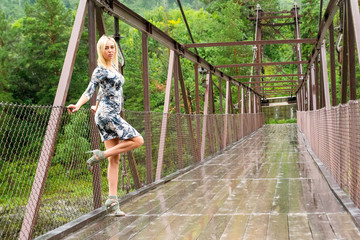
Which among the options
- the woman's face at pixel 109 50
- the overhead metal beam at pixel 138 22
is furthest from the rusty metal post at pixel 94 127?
the woman's face at pixel 109 50

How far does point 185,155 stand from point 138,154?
248cm

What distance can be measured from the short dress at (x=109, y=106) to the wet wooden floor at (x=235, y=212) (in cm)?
76

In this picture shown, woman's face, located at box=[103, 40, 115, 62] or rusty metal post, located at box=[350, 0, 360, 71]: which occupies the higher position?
rusty metal post, located at box=[350, 0, 360, 71]

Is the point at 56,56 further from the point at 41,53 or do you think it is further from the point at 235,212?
the point at 235,212

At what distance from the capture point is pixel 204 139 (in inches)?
422

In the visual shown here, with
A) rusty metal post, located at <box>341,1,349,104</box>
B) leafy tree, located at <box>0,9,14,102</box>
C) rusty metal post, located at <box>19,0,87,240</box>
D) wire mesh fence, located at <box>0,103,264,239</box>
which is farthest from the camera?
leafy tree, located at <box>0,9,14,102</box>

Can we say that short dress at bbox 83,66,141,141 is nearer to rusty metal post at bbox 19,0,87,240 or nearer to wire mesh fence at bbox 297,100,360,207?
rusty metal post at bbox 19,0,87,240

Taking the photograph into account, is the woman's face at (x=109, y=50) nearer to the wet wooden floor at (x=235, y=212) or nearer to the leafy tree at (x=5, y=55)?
the wet wooden floor at (x=235, y=212)

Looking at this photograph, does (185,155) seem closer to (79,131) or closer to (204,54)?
(79,131)

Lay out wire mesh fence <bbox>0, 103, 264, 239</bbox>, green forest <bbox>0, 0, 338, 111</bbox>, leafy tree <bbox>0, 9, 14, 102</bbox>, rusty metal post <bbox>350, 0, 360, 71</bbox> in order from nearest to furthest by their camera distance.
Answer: wire mesh fence <bbox>0, 103, 264, 239</bbox>, rusty metal post <bbox>350, 0, 360, 71</bbox>, leafy tree <bbox>0, 9, 14, 102</bbox>, green forest <bbox>0, 0, 338, 111</bbox>

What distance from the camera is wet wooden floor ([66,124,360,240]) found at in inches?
144

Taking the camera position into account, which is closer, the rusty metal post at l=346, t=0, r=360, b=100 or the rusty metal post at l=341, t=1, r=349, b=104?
the rusty metal post at l=346, t=0, r=360, b=100

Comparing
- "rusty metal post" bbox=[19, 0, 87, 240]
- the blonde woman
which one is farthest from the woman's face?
"rusty metal post" bbox=[19, 0, 87, 240]

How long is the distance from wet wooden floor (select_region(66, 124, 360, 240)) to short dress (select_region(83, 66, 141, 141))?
29.9 inches
